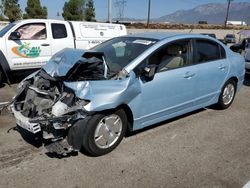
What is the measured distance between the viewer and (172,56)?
4902mm

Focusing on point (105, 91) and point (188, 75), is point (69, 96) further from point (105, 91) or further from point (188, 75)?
point (188, 75)

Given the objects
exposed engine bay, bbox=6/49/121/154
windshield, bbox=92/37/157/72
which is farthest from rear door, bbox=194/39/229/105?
exposed engine bay, bbox=6/49/121/154

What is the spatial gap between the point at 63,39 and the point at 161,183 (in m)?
6.79

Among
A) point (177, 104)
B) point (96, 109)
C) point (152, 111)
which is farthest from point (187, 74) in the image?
point (96, 109)

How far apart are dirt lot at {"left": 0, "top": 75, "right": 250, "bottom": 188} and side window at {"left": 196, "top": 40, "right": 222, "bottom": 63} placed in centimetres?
124

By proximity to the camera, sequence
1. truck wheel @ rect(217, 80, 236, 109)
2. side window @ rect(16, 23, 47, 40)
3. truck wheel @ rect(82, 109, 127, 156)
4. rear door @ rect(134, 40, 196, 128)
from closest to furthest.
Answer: truck wheel @ rect(82, 109, 127, 156), rear door @ rect(134, 40, 196, 128), truck wheel @ rect(217, 80, 236, 109), side window @ rect(16, 23, 47, 40)

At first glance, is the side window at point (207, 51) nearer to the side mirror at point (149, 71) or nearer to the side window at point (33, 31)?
the side mirror at point (149, 71)

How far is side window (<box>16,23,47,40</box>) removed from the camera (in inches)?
337

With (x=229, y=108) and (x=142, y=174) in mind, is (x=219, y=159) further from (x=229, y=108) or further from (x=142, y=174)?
(x=229, y=108)

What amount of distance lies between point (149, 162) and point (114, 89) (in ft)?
3.47

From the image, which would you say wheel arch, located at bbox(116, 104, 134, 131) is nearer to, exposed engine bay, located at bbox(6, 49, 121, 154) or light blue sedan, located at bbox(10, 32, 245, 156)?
light blue sedan, located at bbox(10, 32, 245, 156)

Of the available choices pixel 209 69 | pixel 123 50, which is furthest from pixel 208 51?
pixel 123 50

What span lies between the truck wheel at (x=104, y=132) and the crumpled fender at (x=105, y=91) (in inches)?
6.6

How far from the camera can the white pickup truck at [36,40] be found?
8227 millimetres
